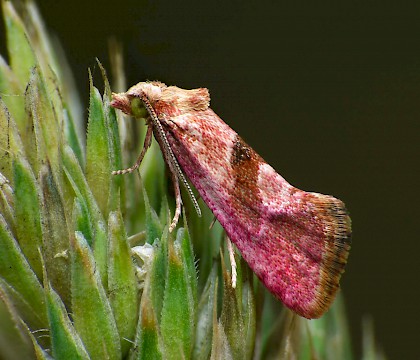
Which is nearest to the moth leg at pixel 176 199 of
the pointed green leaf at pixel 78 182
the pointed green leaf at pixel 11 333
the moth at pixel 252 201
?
the moth at pixel 252 201

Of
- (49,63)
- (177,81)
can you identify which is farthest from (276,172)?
(177,81)

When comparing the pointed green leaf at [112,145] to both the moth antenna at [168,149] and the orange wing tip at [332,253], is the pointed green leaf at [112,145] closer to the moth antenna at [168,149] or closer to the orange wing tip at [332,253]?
the moth antenna at [168,149]

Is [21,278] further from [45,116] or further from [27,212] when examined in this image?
[45,116]

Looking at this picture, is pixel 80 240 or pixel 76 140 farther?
pixel 76 140

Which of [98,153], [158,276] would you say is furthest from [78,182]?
Answer: [158,276]

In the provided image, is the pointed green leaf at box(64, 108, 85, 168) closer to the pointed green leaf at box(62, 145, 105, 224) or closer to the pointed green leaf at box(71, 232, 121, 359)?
the pointed green leaf at box(62, 145, 105, 224)

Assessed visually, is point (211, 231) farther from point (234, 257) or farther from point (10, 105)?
point (10, 105)
